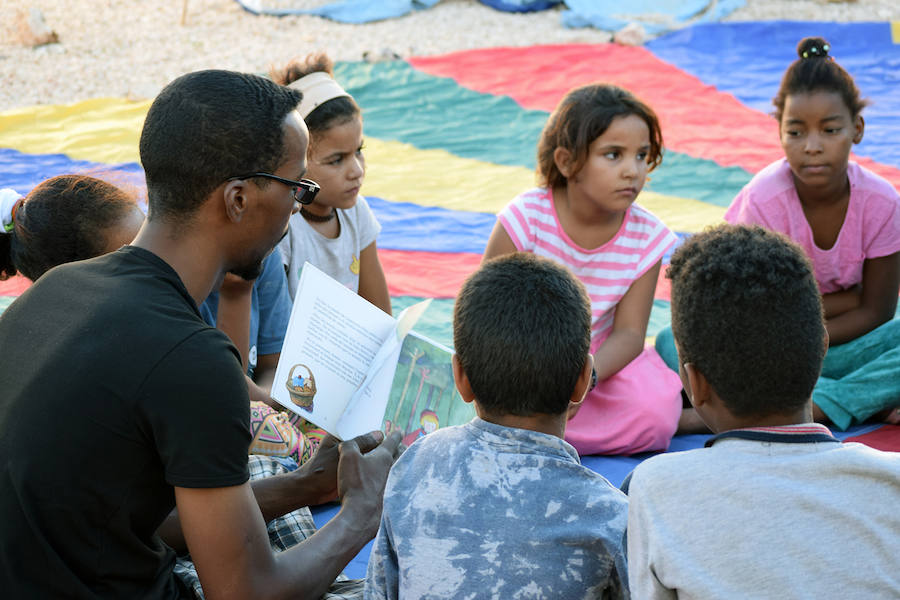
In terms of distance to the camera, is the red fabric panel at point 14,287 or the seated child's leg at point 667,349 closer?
the seated child's leg at point 667,349

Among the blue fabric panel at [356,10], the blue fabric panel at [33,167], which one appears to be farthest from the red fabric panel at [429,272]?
the blue fabric panel at [356,10]

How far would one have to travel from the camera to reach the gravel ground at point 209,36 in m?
7.67

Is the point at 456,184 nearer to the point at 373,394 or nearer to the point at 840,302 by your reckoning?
the point at 840,302

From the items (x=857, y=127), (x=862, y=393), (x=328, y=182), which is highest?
(x=857, y=127)

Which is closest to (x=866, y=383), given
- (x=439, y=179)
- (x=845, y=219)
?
(x=845, y=219)

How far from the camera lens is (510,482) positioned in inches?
57.6

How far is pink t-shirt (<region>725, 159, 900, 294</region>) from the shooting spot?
3.17 meters

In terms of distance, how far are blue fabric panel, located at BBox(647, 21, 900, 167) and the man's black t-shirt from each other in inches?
211

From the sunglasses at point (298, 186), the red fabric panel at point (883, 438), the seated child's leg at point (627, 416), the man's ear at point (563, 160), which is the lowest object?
the seated child's leg at point (627, 416)

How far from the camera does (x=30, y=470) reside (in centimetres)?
140

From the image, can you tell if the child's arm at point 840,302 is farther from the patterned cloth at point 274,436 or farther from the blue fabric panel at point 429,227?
the patterned cloth at point 274,436

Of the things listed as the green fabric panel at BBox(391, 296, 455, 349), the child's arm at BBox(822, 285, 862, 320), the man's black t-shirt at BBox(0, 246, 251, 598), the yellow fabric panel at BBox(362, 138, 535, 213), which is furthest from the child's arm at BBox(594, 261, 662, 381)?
the yellow fabric panel at BBox(362, 138, 535, 213)

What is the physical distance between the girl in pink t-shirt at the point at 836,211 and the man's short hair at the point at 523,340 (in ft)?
5.88

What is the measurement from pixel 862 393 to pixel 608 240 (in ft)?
3.10
